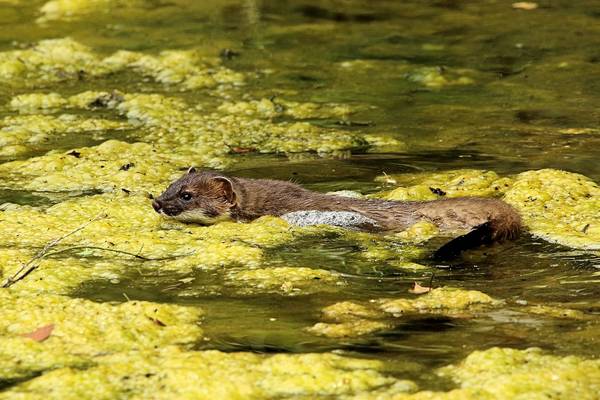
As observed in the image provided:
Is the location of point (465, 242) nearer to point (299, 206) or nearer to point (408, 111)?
point (299, 206)

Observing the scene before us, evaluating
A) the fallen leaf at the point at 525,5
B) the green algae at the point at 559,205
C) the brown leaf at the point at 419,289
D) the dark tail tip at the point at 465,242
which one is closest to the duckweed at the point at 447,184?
the green algae at the point at 559,205

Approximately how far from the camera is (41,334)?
525 cm

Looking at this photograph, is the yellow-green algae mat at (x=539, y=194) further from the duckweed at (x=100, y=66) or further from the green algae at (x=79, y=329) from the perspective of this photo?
the duckweed at (x=100, y=66)

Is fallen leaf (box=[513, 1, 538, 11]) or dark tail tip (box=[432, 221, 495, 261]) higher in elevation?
dark tail tip (box=[432, 221, 495, 261])

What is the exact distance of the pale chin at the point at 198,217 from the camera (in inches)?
297

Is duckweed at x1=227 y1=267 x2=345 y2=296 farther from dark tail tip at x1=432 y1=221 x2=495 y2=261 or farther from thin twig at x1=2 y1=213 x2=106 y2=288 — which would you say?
thin twig at x1=2 y1=213 x2=106 y2=288

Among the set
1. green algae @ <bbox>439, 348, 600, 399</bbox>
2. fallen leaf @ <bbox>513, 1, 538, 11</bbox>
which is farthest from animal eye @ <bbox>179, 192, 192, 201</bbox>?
fallen leaf @ <bbox>513, 1, 538, 11</bbox>

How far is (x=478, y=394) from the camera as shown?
454 cm

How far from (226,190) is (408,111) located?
10.3 feet

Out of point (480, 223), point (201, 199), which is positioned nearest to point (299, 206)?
point (201, 199)

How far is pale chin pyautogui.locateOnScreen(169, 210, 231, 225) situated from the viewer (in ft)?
24.7

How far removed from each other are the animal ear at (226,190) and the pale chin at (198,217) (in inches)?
5.5

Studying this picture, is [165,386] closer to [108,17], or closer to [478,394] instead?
[478,394]

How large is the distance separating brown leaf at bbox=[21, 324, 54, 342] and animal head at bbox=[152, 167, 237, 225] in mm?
2184
